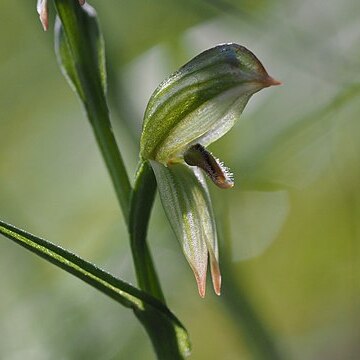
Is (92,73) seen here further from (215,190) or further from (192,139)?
(215,190)

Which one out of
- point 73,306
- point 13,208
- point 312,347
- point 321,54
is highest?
point 321,54

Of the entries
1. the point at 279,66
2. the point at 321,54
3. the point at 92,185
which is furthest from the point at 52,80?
the point at 321,54

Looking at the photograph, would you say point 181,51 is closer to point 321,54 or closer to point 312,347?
point 321,54

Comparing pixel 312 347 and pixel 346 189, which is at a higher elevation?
pixel 346 189

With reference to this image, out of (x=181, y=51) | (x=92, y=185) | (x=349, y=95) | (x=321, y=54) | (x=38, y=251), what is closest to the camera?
(x=38, y=251)

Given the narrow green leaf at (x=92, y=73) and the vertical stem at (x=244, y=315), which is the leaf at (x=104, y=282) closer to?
the narrow green leaf at (x=92, y=73)

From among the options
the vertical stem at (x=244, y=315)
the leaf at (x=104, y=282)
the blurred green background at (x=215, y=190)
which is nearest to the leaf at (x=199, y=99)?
the leaf at (x=104, y=282)
